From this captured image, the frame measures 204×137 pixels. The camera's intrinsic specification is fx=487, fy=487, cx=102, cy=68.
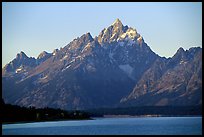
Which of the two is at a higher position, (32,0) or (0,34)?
(32,0)

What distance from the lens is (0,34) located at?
5675cm

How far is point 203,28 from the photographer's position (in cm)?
5484

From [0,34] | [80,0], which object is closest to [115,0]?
[80,0]

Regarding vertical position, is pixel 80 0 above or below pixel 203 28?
above

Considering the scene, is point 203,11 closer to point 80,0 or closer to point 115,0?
point 115,0

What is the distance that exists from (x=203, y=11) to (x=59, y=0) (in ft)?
54.2

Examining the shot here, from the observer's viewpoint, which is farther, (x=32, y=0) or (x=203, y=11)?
(x=32, y=0)

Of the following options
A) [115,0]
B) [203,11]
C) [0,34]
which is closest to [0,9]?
[0,34]

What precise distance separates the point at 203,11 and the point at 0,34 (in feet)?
76.6

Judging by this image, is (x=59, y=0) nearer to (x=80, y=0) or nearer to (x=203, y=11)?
(x=80, y=0)

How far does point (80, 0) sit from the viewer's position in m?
56.4

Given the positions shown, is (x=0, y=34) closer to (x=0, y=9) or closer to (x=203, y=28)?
(x=0, y=9)

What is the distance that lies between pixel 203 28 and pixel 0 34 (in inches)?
919

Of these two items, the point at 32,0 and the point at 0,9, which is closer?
the point at 0,9
